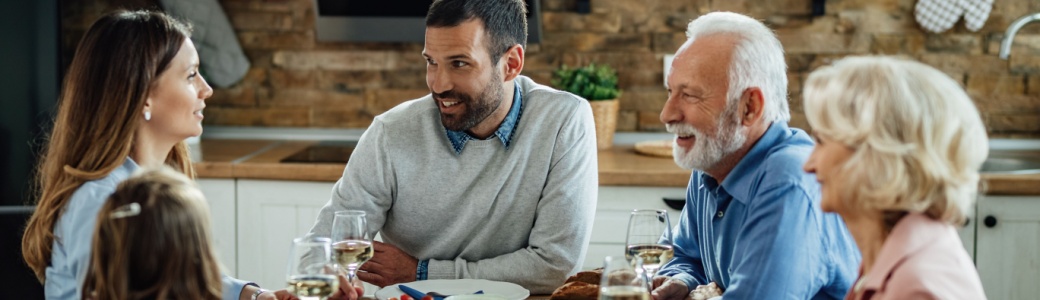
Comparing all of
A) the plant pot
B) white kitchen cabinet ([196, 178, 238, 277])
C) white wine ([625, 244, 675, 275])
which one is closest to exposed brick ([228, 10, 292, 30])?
white kitchen cabinet ([196, 178, 238, 277])

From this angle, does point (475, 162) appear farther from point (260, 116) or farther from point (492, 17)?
point (260, 116)

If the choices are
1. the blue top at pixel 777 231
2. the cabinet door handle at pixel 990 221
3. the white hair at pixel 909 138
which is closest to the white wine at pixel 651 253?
the blue top at pixel 777 231

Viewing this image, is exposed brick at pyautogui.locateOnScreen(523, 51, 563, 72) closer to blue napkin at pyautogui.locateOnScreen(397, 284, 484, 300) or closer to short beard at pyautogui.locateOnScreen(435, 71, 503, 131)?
short beard at pyautogui.locateOnScreen(435, 71, 503, 131)

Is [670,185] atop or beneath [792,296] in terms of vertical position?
beneath

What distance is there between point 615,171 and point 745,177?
1306 millimetres

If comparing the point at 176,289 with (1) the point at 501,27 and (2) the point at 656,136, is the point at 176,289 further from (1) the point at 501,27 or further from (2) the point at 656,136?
(2) the point at 656,136

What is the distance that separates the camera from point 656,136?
12.8ft

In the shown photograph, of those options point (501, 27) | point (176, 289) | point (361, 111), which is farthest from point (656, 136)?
point (176, 289)

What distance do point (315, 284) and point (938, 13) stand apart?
9.05 ft

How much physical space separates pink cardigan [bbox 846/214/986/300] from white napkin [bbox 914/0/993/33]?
8.06 feet

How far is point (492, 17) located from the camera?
2.40 meters

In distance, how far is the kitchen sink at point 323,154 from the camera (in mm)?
3482

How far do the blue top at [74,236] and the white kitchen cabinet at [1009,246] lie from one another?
7.91 feet

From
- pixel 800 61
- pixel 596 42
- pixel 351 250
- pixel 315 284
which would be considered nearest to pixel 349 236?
pixel 351 250
